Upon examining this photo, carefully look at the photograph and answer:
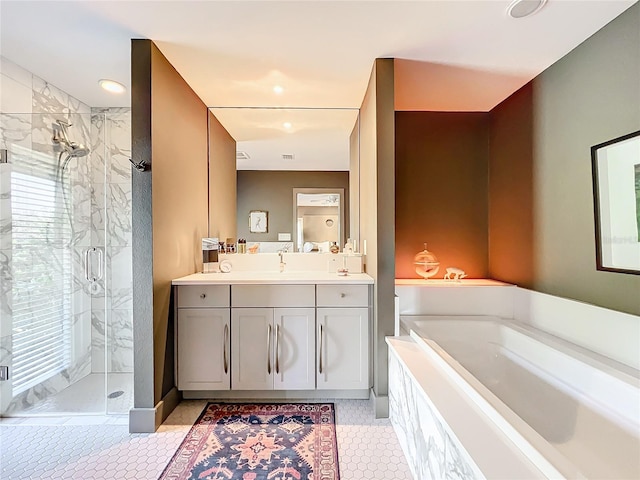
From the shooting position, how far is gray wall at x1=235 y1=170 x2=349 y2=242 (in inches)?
110

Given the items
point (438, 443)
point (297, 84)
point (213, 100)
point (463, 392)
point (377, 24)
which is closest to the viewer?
point (438, 443)

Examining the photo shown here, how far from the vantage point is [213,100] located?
100 inches

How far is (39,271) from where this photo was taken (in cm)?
230

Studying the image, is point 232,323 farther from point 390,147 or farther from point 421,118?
point 421,118

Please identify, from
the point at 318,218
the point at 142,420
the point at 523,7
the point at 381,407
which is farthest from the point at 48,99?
the point at 381,407

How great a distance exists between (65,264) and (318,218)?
2.06 meters

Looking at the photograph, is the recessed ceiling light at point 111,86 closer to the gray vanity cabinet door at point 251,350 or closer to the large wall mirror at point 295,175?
the large wall mirror at point 295,175

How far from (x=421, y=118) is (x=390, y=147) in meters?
1.03

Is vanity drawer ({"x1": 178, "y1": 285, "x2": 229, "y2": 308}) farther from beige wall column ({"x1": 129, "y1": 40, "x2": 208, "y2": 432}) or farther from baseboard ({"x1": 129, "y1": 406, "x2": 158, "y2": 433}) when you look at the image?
baseboard ({"x1": 129, "y1": 406, "x2": 158, "y2": 433})

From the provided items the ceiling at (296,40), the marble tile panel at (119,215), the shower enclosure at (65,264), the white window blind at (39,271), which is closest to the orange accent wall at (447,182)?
the ceiling at (296,40)

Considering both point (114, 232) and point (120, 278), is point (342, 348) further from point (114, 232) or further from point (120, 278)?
point (114, 232)

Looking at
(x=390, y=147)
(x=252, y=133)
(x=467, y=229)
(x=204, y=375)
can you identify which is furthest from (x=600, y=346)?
(x=252, y=133)

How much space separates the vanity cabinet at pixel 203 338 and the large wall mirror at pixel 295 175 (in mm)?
741

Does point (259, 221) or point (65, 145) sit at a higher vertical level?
point (65, 145)
